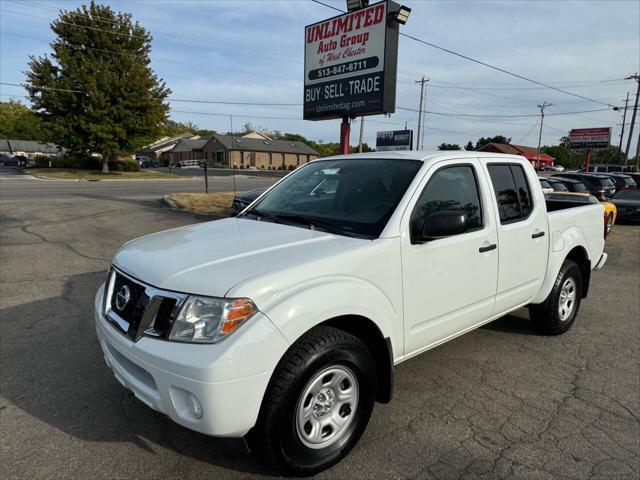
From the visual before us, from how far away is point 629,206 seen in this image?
1530 centimetres

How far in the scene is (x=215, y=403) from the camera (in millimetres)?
2074

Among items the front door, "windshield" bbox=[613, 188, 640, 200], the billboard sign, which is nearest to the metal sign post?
"windshield" bbox=[613, 188, 640, 200]

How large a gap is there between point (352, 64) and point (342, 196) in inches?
461

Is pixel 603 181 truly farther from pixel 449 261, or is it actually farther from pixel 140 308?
pixel 140 308

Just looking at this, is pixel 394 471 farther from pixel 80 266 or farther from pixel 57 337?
pixel 80 266

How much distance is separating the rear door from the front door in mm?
156

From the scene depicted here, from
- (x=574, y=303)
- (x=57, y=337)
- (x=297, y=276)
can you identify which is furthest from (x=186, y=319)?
(x=574, y=303)

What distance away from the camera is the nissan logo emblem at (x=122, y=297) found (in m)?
2.54

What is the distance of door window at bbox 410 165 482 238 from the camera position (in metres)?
3.04

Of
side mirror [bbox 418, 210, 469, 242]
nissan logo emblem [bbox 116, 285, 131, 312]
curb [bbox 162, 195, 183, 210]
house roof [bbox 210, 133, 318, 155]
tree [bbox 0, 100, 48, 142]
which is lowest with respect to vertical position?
curb [bbox 162, 195, 183, 210]

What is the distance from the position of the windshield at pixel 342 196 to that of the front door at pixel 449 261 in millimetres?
180

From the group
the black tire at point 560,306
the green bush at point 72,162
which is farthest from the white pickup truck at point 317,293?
the green bush at point 72,162

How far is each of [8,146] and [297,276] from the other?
101 meters

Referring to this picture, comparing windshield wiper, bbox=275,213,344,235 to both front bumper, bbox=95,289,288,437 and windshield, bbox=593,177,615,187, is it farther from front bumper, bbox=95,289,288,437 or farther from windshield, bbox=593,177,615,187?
windshield, bbox=593,177,615,187
